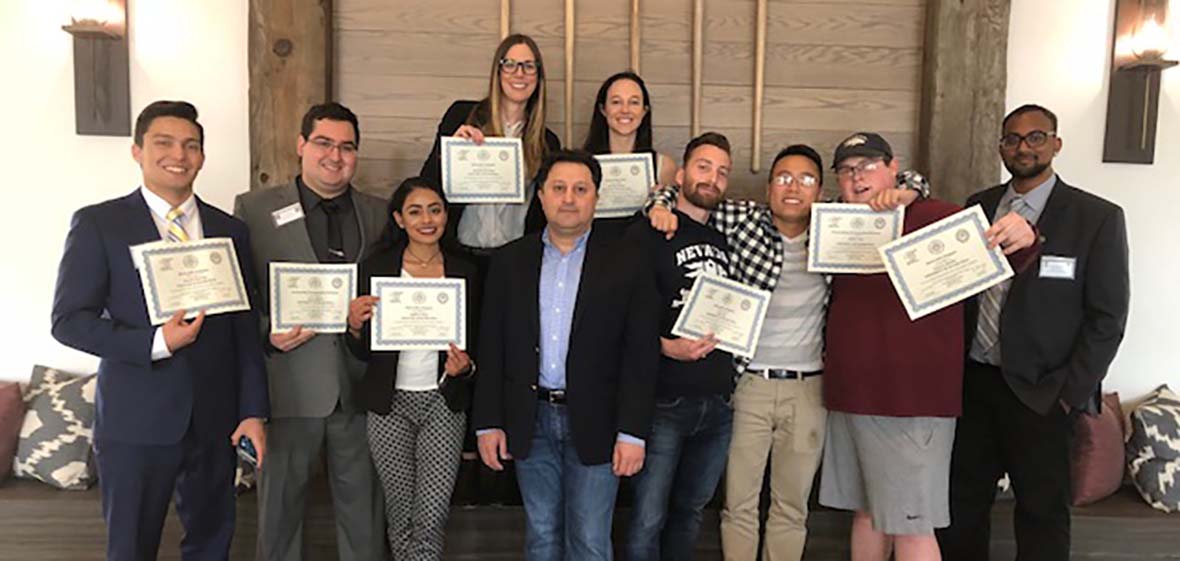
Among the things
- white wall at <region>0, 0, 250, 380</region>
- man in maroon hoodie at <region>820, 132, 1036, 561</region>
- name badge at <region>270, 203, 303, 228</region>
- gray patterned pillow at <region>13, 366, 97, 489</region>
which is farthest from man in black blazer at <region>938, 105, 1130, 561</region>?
gray patterned pillow at <region>13, 366, 97, 489</region>

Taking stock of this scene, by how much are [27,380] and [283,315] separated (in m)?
1.67

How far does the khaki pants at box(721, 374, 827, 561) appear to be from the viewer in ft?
7.36

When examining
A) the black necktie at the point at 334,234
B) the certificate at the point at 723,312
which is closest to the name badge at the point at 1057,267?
the certificate at the point at 723,312

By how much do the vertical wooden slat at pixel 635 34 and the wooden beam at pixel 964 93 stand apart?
3.87ft

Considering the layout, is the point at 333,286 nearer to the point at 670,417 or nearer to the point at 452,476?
the point at 452,476

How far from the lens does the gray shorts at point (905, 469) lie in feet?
7.09

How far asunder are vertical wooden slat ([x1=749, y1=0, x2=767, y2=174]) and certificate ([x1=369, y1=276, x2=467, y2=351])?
150 centimetres

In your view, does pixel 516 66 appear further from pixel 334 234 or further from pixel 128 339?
pixel 128 339

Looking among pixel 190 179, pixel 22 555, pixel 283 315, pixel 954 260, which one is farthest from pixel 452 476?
pixel 22 555

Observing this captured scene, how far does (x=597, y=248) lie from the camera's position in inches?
80.6

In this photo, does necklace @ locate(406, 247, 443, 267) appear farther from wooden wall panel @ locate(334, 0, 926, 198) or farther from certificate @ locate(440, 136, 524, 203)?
wooden wall panel @ locate(334, 0, 926, 198)

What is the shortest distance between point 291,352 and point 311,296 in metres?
0.21

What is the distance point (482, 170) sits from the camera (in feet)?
7.74

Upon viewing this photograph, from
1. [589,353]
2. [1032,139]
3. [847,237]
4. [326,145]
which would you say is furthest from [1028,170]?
[326,145]
